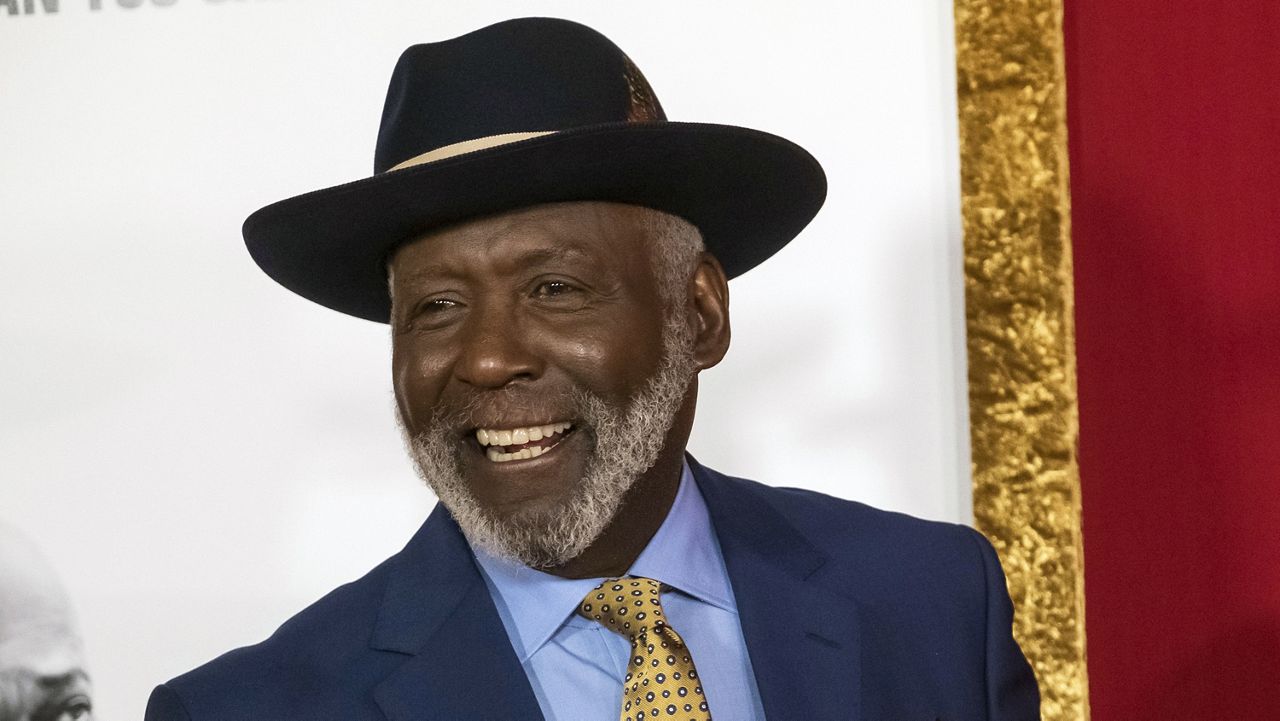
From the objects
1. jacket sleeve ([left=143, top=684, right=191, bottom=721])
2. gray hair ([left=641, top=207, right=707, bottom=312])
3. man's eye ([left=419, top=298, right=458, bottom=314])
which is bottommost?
jacket sleeve ([left=143, top=684, right=191, bottom=721])

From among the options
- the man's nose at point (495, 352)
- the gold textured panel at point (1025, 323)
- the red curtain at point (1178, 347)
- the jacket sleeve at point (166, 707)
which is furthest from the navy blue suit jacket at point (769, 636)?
the red curtain at point (1178, 347)

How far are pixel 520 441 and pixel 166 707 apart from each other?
470mm

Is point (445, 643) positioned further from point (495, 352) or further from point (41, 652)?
point (41, 652)

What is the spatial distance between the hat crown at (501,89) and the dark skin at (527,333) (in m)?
0.10

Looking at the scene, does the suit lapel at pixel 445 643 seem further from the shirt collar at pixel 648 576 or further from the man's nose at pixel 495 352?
the man's nose at pixel 495 352

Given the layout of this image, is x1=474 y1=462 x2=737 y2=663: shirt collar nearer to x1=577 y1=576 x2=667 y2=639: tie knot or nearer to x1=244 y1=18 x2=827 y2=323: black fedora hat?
x1=577 y1=576 x2=667 y2=639: tie knot

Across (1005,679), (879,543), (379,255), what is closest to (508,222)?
(379,255)

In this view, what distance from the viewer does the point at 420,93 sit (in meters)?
1.77

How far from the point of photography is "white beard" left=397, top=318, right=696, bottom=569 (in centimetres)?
172

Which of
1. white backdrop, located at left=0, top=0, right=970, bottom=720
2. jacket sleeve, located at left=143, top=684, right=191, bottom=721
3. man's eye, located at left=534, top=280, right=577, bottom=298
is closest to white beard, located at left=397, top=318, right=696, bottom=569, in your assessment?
man's eye, located at left=534, top=280, right=577, bottom=298

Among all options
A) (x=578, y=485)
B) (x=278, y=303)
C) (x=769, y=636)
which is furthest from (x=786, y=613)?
(x=278, y=303)

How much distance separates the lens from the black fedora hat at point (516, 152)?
165 cm

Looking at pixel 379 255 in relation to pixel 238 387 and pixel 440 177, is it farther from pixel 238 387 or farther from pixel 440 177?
pixel 238 387

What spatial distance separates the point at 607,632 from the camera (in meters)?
1.77
